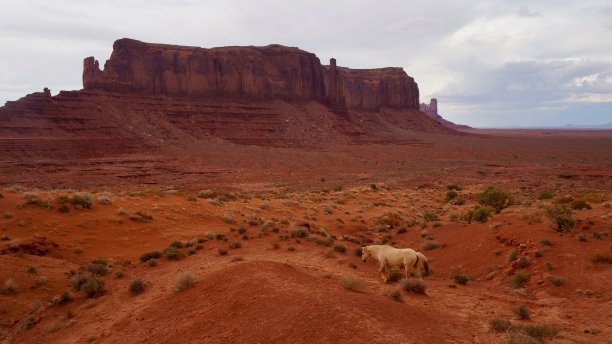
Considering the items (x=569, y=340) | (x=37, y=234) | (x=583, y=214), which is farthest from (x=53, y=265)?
(x=583, y=214)

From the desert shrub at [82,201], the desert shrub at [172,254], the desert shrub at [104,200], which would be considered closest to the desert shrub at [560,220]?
the desert shrub at [172,254]

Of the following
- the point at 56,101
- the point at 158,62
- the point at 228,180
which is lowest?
the point at 228,180

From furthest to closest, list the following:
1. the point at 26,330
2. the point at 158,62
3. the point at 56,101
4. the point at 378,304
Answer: the point at 158,62 < the point at 56,101 < the point at 26,330 < the point at 378,304

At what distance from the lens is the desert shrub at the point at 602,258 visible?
11016 mm

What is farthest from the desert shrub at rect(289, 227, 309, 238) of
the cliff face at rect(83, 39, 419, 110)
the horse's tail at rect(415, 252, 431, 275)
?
the cliff face at rect(83, 39, 419, 110)

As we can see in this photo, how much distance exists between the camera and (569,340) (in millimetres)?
6805

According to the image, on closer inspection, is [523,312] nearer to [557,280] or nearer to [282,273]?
[557,280]

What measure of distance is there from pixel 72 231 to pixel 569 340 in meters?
15.2

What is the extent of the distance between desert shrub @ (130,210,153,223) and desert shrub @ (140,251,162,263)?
13.1 feet

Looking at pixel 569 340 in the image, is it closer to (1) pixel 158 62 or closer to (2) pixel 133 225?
(2) pixel 133 225

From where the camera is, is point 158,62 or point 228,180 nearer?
point 228,180

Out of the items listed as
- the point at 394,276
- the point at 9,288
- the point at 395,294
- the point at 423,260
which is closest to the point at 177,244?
the point at 9,288

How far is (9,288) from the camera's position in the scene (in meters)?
10.6

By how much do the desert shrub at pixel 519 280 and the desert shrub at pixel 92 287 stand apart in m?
10.5
